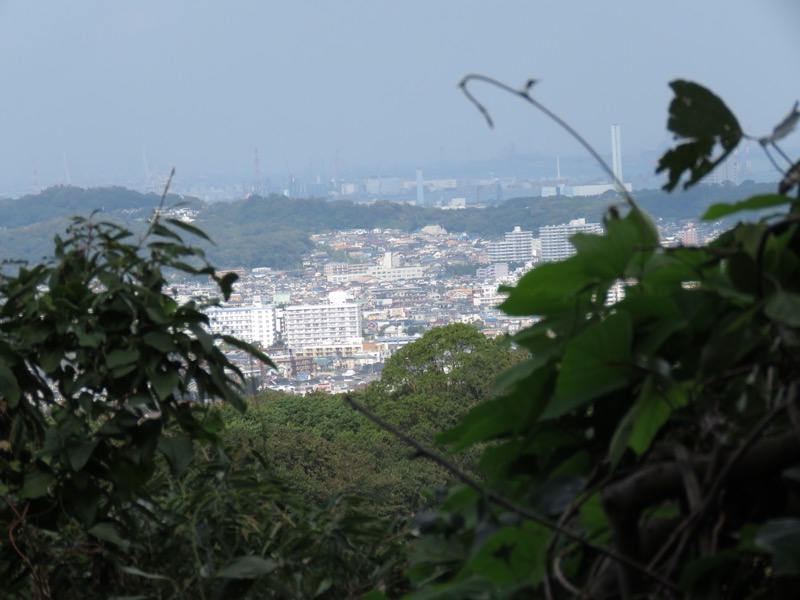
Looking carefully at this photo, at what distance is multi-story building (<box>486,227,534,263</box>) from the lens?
18.2 metres

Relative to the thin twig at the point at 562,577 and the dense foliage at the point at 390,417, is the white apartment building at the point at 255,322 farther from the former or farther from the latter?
the thin twig at the point at 562,577

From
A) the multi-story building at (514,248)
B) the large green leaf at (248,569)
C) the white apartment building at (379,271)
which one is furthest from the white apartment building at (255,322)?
the large green leaf at (248,569)

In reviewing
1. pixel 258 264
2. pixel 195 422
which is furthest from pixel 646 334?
pixel 258 264

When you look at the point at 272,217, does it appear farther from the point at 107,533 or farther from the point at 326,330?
the point at 107,533

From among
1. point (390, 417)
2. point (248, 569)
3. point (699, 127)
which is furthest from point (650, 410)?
point (390, 417)

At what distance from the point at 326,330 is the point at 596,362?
1608cm

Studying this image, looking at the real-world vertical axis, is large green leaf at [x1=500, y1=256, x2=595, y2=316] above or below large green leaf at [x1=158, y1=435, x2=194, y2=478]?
above

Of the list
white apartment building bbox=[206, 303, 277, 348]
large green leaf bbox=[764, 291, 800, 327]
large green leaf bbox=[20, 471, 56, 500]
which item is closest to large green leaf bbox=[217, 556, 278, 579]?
large green leaf bbox=[20, 471, 56, 500]

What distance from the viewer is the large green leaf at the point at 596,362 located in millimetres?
337

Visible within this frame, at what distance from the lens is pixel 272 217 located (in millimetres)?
23750

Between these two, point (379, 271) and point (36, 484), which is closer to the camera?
point (36, 484)

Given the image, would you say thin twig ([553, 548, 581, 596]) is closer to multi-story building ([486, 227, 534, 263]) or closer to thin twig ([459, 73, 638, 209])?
thin twig ([459, 73, 638, 209])

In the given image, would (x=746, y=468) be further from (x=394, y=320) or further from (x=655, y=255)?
(x=394, y=320)

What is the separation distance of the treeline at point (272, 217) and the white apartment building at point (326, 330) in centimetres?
168
